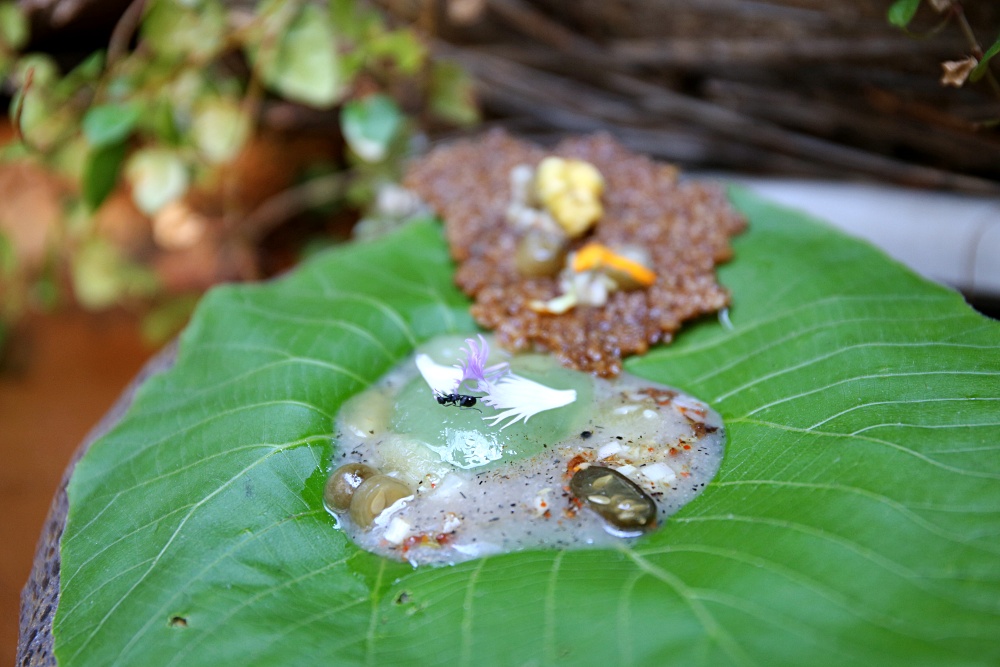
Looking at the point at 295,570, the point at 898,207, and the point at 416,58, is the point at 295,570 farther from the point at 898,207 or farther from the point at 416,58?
the point at 898,207

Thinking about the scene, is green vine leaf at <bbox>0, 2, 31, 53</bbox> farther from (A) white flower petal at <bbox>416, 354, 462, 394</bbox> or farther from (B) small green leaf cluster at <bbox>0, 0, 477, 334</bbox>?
(A) white flower petal at <bbox>416, 354, 462, 394</bbox>

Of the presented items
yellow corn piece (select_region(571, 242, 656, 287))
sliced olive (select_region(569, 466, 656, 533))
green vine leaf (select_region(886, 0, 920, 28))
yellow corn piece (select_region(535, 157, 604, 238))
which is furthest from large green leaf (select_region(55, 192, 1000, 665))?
green vine leaf (select_region(886, 0, 920, 28))

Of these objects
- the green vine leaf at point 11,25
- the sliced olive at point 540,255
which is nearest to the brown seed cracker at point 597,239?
the sliced olive at point 540,255

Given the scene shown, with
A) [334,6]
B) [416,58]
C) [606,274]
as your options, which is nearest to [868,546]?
[606,274]

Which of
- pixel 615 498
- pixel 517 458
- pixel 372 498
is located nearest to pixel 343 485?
pixel 372 498

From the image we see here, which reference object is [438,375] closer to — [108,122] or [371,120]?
[371,120]
